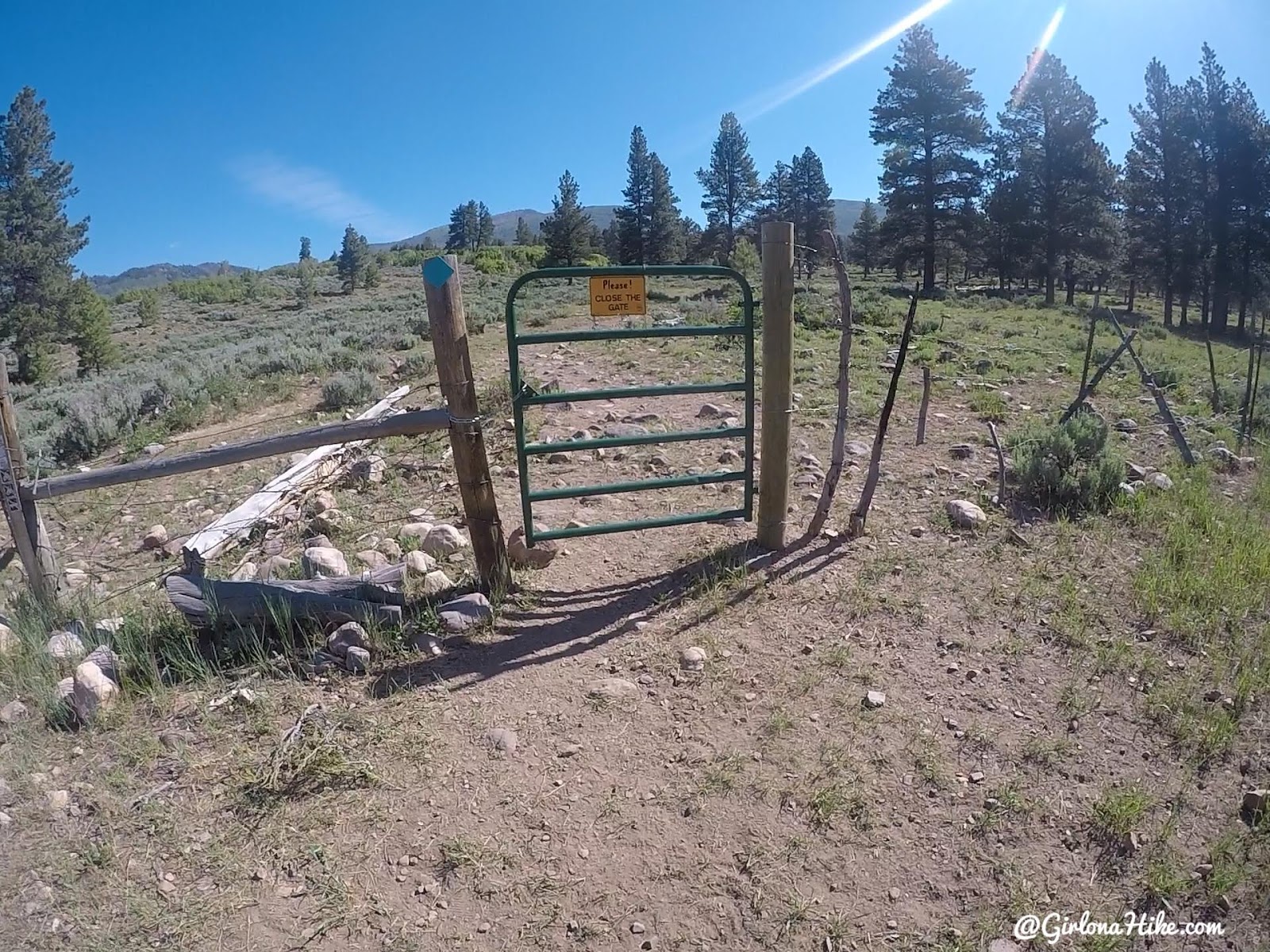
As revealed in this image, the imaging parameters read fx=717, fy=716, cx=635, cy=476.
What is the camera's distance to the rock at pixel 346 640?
3.46m

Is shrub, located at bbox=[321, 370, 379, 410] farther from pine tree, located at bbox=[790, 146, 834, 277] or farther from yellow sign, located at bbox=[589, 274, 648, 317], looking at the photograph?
pine tree, located at bbox=[790, 146, 834, 277]

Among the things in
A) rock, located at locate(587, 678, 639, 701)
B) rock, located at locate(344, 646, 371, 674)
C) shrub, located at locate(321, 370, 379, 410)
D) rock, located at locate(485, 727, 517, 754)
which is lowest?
rock, located at locate(485, 727, 517, 754)

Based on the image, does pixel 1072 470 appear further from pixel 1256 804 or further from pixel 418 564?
pixel 418 564

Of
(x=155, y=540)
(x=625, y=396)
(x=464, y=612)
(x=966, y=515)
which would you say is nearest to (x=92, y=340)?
(x=155, y=540)

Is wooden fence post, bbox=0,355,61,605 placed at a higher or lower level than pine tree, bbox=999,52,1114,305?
lower

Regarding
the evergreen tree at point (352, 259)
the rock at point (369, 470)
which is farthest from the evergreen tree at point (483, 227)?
the rock at point (369, 470)

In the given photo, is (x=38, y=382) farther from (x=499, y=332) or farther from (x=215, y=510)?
(x=215, y=510)

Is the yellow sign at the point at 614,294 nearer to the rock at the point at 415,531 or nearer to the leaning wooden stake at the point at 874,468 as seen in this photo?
the leaning wooden stake at the point at 874,468

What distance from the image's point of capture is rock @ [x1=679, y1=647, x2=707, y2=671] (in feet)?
11.1

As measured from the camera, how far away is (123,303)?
150ft

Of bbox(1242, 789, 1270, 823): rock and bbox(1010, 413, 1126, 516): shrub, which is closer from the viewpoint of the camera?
bbox(1242, 789, 1270, 823): rock

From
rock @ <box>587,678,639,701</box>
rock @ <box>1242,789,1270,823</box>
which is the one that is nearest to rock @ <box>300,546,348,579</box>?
rock @ <box>587,678,639,701</box>

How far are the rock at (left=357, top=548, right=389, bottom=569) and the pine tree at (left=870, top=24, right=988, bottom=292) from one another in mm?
33878

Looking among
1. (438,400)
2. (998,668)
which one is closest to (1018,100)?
(438,400)
